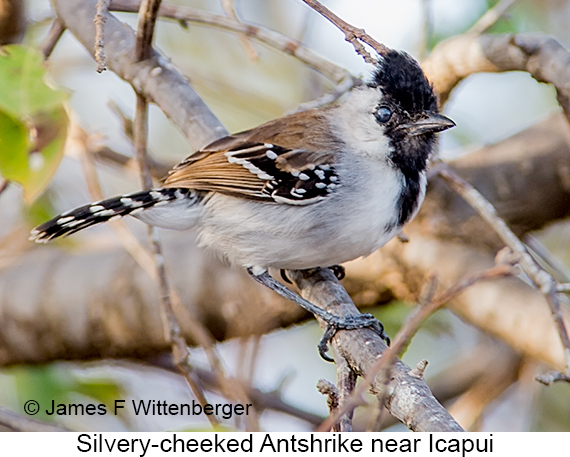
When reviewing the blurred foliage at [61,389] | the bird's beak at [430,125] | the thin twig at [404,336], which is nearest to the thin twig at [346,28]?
the bird's beak at [430,125]

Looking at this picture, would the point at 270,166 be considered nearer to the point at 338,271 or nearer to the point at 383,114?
the point at 383,114

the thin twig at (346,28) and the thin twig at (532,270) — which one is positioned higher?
the thin twig at (346,28)

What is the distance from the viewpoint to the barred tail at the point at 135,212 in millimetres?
2674

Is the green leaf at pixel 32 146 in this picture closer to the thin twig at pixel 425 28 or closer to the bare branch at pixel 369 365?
the bare branch at pixel 369 365

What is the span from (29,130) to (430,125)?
1510 millimetres

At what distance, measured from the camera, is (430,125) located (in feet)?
Answer: 9.16

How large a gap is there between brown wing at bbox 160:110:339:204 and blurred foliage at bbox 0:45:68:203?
0.58m

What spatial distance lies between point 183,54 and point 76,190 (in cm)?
133

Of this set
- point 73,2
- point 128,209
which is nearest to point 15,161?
point 128,209

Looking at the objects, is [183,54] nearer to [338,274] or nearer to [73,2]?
[73,2]

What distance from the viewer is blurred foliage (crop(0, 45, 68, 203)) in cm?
241

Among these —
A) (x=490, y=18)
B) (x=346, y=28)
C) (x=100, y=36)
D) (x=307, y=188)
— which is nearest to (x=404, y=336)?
(x=346, y=28)

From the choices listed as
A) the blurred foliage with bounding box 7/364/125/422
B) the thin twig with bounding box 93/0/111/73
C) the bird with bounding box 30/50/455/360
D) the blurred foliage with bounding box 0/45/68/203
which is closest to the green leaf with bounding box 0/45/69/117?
the blurred foliage with bounding box 0/45/68/203

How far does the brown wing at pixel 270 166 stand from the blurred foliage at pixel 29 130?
0.58 m
